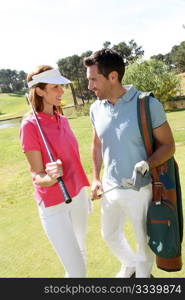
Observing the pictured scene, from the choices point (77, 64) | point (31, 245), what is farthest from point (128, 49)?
point (31, 245)

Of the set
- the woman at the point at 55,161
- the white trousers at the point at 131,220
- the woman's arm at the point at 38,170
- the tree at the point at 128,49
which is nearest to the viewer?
the woman's arm at the point at 38,170

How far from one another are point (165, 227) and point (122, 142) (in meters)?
0.79

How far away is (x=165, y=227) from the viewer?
9.55 feet

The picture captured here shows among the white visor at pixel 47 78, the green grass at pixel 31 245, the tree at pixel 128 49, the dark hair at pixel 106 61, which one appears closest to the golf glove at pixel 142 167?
the dark hair at pixel 106 61

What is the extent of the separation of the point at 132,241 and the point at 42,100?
7.85 ft

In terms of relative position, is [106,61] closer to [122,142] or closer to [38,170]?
[122,142]

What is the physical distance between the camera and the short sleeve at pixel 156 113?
9.21 ft

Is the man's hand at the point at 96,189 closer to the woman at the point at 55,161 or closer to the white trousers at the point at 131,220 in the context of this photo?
the white trousers at the point at 131,220

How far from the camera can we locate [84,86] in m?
68.2

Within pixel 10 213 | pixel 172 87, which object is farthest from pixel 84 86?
pixel 10 213

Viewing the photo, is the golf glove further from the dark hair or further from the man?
the dark hair

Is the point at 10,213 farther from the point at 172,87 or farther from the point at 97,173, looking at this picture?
the point at 172,87

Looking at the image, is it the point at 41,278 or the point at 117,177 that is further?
the point at 41,278

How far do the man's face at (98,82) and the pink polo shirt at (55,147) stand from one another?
409 millimetres
